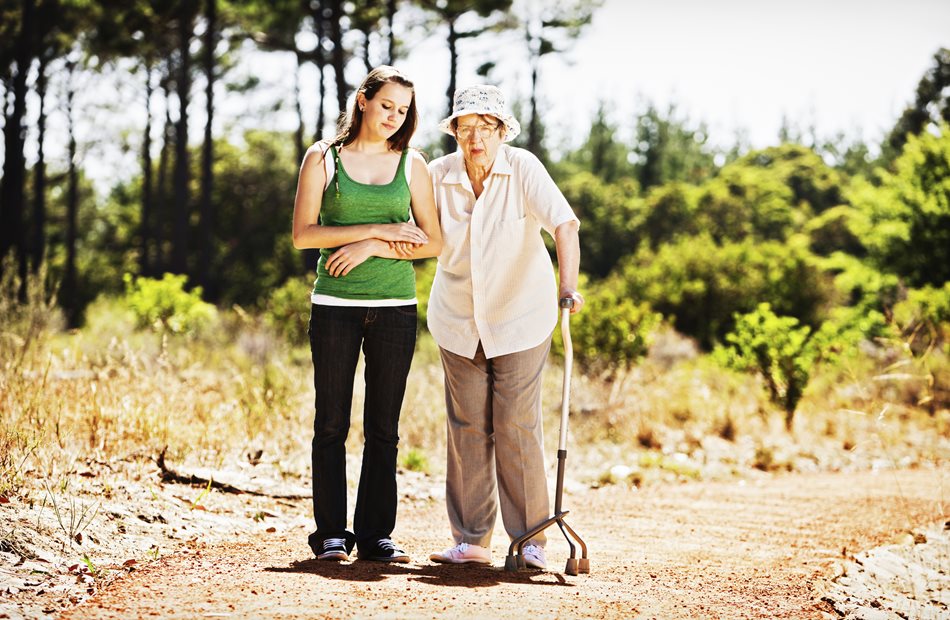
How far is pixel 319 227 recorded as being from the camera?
12.3 ft

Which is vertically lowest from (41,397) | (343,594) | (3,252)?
(343,594)

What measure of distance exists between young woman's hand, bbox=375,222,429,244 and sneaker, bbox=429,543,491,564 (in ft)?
4.10

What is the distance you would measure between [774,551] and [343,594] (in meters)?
2.65

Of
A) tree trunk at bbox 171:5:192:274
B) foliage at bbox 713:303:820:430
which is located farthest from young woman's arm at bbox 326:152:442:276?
tree trunk at bbox 171:5:192:274

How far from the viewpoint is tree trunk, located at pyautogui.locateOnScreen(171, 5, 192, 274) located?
22.4m

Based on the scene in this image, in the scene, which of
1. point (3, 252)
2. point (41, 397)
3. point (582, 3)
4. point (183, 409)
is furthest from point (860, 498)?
point (582, 3)

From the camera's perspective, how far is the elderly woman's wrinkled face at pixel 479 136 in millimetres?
3773

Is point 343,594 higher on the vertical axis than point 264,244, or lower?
lower

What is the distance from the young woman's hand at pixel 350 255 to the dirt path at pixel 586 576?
1.14 meters

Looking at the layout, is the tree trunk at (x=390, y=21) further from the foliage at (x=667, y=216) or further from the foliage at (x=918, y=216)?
the foliage at (x=667, y=216)

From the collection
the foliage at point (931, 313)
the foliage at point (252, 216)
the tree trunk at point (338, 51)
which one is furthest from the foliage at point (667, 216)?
the foliage at point (931, 313)

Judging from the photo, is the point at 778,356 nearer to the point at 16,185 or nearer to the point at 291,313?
the point at 291,313

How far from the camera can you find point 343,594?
3.21 m

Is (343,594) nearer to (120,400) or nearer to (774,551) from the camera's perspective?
(774,551)
